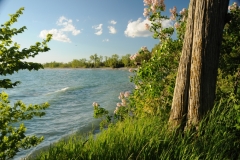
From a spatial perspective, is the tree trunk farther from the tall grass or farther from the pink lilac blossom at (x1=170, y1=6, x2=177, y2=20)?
the pink lilac blossom at (x1=170, y1=6, x2=177, y2=20)

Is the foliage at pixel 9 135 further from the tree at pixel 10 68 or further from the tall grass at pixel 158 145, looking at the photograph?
the tall grass at pixel 158 145

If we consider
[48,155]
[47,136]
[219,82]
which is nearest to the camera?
[48,155]

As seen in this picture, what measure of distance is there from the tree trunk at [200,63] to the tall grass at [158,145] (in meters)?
0.25

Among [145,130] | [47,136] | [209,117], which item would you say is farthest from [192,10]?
[47,136]

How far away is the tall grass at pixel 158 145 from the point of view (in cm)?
284

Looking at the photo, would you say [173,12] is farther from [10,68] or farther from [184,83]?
[10,68]

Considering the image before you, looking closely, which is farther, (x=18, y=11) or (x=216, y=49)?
(x=18, y=11)

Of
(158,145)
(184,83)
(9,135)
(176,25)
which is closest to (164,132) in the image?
(158,145)

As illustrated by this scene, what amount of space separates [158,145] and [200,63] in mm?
1622

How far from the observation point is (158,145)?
2.99m

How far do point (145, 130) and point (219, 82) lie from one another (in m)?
4.22

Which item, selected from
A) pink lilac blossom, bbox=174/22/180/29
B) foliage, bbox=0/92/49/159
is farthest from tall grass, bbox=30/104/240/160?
pink lilac blossom, bbox=174/22/180/29

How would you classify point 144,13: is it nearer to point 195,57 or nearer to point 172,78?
point 172,78

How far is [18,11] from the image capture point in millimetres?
4176
